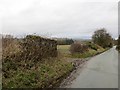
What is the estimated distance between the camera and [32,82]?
10.5 meters

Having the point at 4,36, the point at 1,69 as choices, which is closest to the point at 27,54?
the point at 4,36

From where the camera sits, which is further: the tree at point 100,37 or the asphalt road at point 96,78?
the tree at point 100,37

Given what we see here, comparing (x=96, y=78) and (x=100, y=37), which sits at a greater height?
(x=100, y=37)

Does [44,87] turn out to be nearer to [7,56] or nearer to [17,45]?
[7,56]

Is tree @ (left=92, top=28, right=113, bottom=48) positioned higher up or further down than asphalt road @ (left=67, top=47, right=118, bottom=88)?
higher up

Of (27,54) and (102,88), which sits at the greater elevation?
(27,54)

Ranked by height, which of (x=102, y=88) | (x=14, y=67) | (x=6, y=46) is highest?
(x=6, y=46)

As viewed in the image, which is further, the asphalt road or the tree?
the tree

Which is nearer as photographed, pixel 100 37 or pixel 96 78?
pixel 96 78

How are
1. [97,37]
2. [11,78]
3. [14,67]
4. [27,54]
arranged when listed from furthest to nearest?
[97,37] → [27,54] → [14,67] → [11,78]

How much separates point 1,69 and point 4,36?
2.52 m

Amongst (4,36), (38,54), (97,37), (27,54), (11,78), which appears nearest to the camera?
(11,78)

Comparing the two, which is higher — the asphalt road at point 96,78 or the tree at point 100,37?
the tree at point 100,37

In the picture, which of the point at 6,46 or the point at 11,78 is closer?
the point at 11,78
